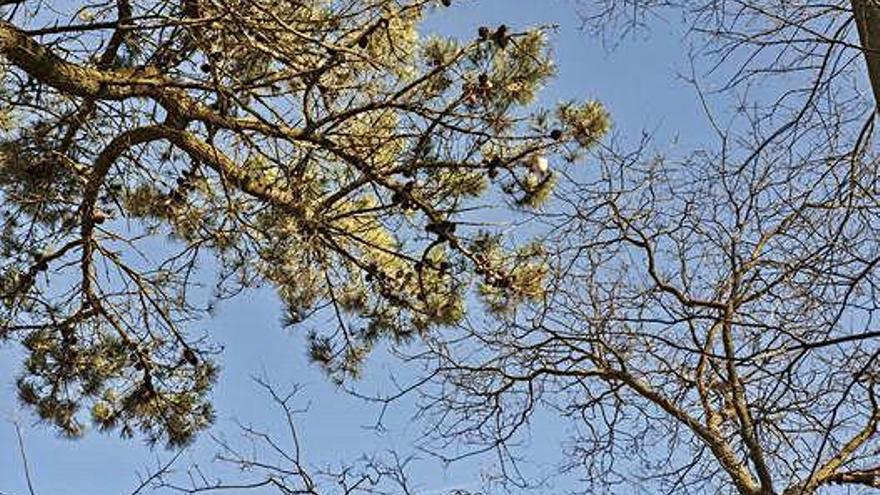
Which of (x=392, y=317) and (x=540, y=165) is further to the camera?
(x=392, y=317)

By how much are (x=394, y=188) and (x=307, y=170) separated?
353mm

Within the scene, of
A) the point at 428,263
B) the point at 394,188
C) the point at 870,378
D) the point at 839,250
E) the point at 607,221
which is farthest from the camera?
the point at 607,221

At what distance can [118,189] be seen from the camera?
4324mm

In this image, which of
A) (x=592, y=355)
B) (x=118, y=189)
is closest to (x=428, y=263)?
(x=592, y=355)

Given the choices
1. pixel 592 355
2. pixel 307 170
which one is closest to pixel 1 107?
pixel 307 170

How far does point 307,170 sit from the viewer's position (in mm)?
3811

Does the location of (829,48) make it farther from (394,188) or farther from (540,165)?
(394,188)

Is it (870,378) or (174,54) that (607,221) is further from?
(174,54)

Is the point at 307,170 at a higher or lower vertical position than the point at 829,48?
higher

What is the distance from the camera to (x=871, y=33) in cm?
281

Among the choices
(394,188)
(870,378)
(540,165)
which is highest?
(394,188)

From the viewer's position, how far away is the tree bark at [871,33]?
9.07 feet

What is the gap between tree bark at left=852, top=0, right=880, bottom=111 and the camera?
2.76 metres

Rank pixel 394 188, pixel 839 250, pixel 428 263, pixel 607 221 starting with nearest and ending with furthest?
pixel 839 250
pixel 394 188
pixel 428 263
pixel 607 221
